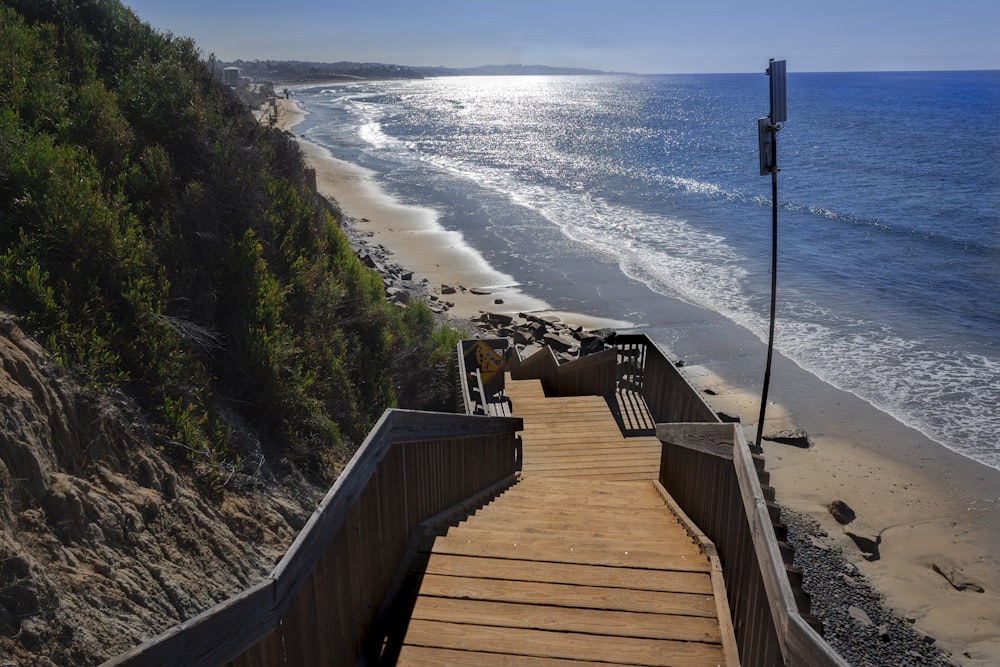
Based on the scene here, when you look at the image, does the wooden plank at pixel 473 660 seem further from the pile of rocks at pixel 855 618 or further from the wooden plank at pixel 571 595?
the pile of rocks at pixel 855 618

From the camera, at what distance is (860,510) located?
42.8 ft

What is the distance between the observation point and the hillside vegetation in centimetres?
641

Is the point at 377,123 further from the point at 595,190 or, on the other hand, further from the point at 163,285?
the point at 163,285

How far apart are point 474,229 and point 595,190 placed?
16.7 m

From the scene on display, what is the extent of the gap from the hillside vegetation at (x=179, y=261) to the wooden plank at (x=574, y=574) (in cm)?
257

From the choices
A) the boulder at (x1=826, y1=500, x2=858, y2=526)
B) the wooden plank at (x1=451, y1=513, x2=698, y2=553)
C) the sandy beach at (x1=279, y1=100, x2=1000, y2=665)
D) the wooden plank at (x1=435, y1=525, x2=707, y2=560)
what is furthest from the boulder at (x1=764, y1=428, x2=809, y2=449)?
the wooden plank at (x1=435, y1=525, x2=707, y2=560)

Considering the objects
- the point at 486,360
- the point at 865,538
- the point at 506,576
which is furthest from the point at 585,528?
the point at 865,538

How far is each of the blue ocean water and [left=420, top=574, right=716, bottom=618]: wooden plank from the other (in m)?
13.9

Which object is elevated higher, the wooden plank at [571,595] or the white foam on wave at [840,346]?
the wooden plank at [571,595]

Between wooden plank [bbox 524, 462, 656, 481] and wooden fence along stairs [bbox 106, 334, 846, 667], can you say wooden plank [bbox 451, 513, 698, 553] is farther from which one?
wooden plank [bbox 524, 462, 656, 481]

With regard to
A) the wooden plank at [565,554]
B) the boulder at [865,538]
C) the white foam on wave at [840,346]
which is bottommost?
the boulder at [865,538]

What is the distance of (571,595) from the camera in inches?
171

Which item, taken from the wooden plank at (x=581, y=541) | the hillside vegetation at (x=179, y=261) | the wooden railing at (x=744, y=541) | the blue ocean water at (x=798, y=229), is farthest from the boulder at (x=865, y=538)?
the wooden plank at (x=581, y=541)

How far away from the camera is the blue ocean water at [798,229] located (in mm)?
20156
